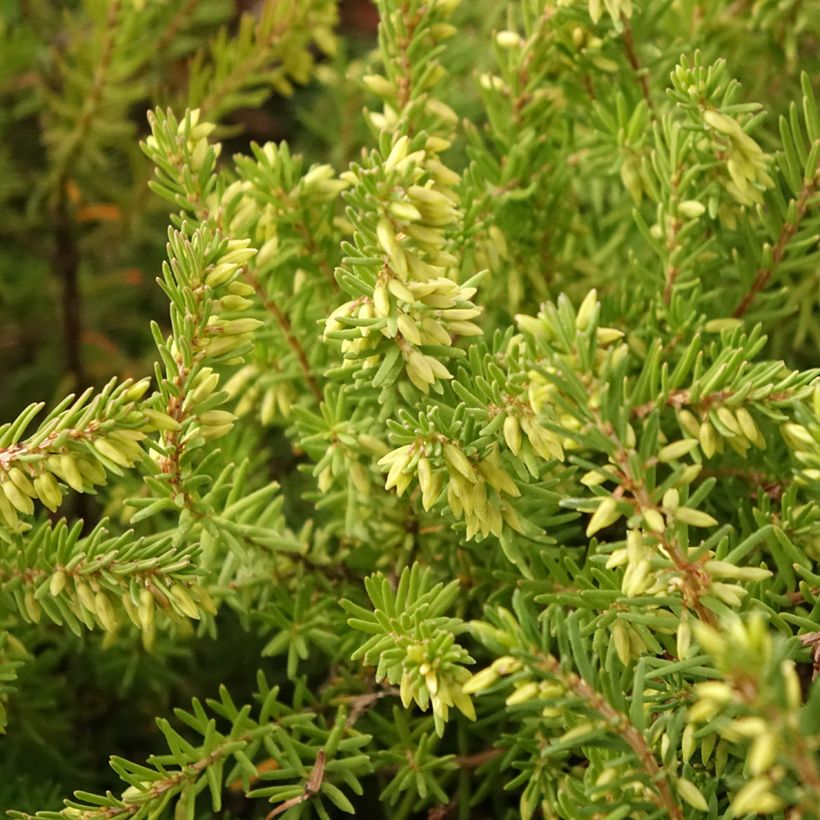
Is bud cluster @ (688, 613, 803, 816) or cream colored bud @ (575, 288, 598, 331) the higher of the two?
cream colored bud @ (575, 288, 598, 331)

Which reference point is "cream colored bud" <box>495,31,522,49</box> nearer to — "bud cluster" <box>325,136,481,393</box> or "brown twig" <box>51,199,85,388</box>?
"bud cluster" <box>325,136,481,393</box>

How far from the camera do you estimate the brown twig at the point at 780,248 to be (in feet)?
2.46

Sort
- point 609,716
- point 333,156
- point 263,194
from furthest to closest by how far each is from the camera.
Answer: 1. point 333,156
2. point 263,194
3. point 609,716

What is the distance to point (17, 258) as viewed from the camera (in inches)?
52.9

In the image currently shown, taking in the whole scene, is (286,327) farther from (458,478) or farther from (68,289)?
(68,289)

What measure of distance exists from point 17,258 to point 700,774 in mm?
1080

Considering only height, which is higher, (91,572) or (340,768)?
(91,572)

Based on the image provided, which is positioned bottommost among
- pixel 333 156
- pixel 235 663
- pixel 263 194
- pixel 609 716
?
pixel 235 663

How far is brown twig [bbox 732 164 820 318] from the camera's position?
2.46ft

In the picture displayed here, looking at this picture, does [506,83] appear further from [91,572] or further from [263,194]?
[91,572]

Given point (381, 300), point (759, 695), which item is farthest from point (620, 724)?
point (381, 300)

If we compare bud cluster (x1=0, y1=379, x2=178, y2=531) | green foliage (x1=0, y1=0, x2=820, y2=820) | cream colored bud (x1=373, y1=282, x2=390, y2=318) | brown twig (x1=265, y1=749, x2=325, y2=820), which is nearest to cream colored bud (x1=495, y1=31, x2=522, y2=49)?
green foliage (x1=0, y1=0, x2=820, y2=820)

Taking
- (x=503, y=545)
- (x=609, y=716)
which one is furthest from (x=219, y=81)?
(x=609, y=716)

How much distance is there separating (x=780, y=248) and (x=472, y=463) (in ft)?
1.06
